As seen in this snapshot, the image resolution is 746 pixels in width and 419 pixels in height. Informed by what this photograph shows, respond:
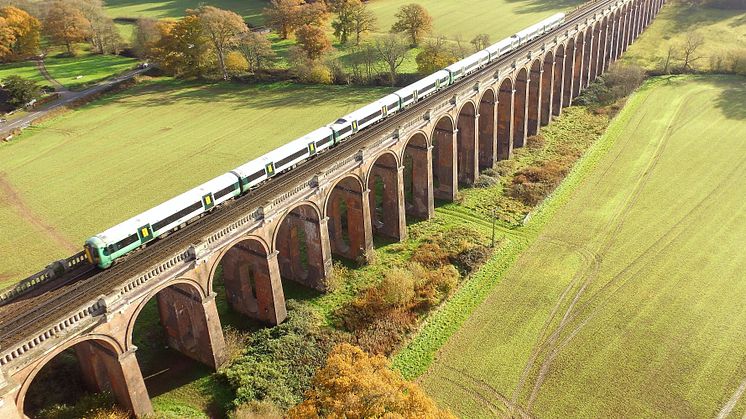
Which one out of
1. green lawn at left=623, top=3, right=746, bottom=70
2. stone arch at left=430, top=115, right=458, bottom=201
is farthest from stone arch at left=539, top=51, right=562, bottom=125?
green lawn at left=623, top=3, right=746, bottom=70

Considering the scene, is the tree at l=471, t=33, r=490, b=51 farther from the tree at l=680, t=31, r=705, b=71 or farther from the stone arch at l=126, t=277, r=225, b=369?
the stone arch at l=126, t=277, r=225, b=369

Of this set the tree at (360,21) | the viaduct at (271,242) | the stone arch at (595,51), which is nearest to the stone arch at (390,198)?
the viaduct at (271,242)

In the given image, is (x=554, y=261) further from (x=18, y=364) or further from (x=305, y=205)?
(x=18, y=364)

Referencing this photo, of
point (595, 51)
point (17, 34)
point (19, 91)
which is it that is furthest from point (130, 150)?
point (595, 51)

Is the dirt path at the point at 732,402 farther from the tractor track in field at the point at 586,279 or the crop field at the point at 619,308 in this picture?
the tractor track in field at the point at 586,279

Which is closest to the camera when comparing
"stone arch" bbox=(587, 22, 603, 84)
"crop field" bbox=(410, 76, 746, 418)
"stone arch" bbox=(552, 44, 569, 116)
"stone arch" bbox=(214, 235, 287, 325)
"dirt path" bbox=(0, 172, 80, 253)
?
"crop field" bbox=(410, 76, 746, 418)

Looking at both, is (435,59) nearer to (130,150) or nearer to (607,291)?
(130,150)

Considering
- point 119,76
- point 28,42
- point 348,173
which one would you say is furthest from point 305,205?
point 28,42
